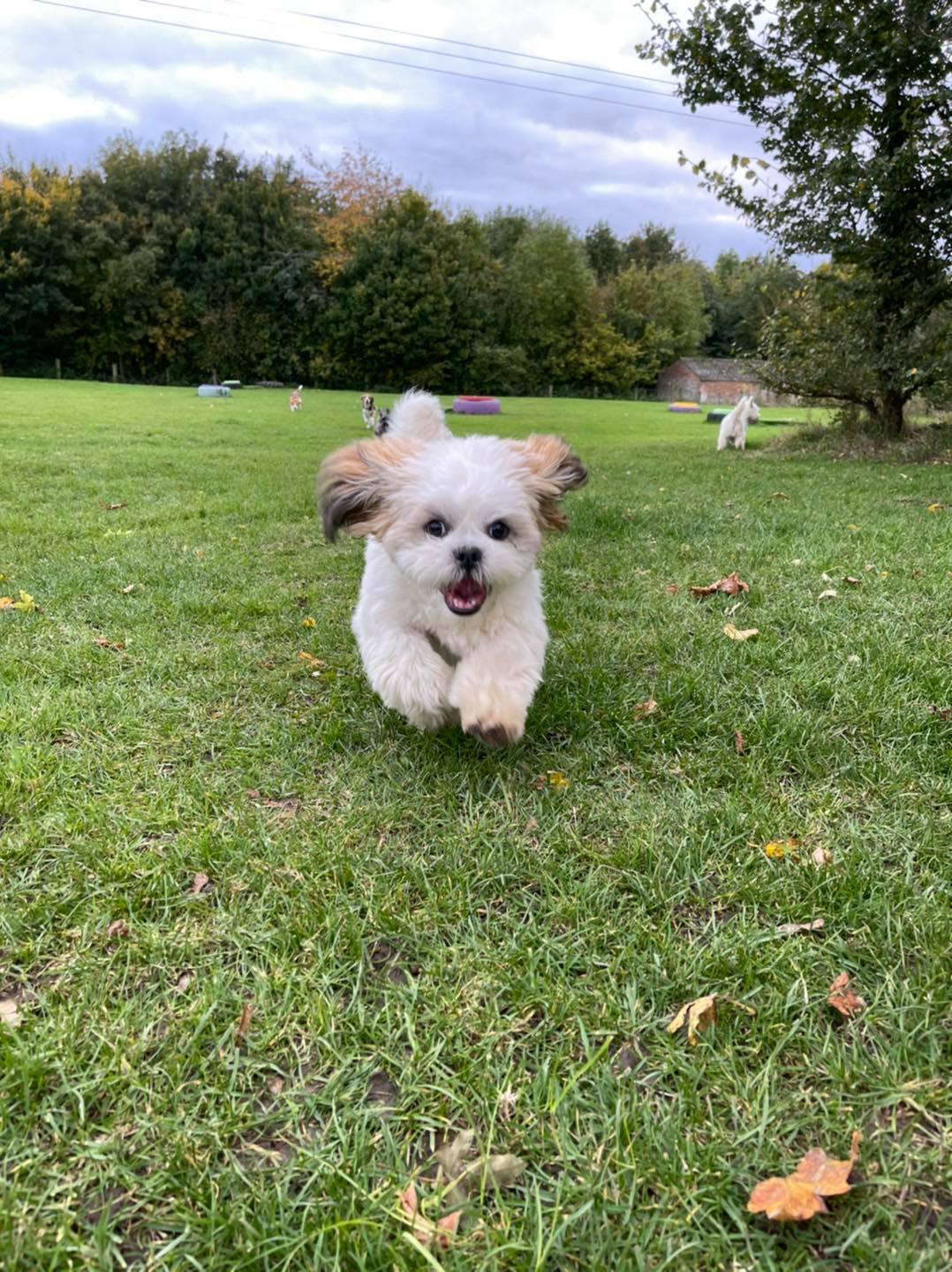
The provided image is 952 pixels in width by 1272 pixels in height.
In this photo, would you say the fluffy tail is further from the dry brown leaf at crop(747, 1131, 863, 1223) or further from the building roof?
the building roof

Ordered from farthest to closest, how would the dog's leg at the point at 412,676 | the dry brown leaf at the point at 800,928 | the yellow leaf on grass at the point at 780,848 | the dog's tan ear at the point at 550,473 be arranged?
the dog's tan ear at the point at 550,473 < the dog's leg at the point at 412,676 < the yellow leaf on grass at the point at 780,848 < the dry brown leaf at the point at 800,928

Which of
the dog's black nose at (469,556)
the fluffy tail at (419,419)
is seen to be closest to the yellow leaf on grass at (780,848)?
the dog's black nose at (469,556)

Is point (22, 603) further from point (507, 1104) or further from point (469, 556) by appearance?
point (507, 1104)

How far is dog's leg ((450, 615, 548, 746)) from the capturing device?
249cm

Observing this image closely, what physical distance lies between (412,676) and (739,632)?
1917 mm

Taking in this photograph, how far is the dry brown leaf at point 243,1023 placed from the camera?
160 cm

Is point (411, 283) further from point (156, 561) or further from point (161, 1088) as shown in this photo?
point (161, 1088)

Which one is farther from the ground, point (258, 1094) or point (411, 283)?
point (411, 283)

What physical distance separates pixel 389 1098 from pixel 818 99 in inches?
542

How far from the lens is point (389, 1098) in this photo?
4.90 ft

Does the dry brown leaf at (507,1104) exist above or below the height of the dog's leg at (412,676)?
below

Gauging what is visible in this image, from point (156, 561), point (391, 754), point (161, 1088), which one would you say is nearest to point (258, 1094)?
point (161, 1088)

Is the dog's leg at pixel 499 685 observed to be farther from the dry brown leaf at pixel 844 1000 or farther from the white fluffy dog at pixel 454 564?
the dry brown leaf at pixel 844 1000

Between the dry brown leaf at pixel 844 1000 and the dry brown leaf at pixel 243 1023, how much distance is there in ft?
4.10
